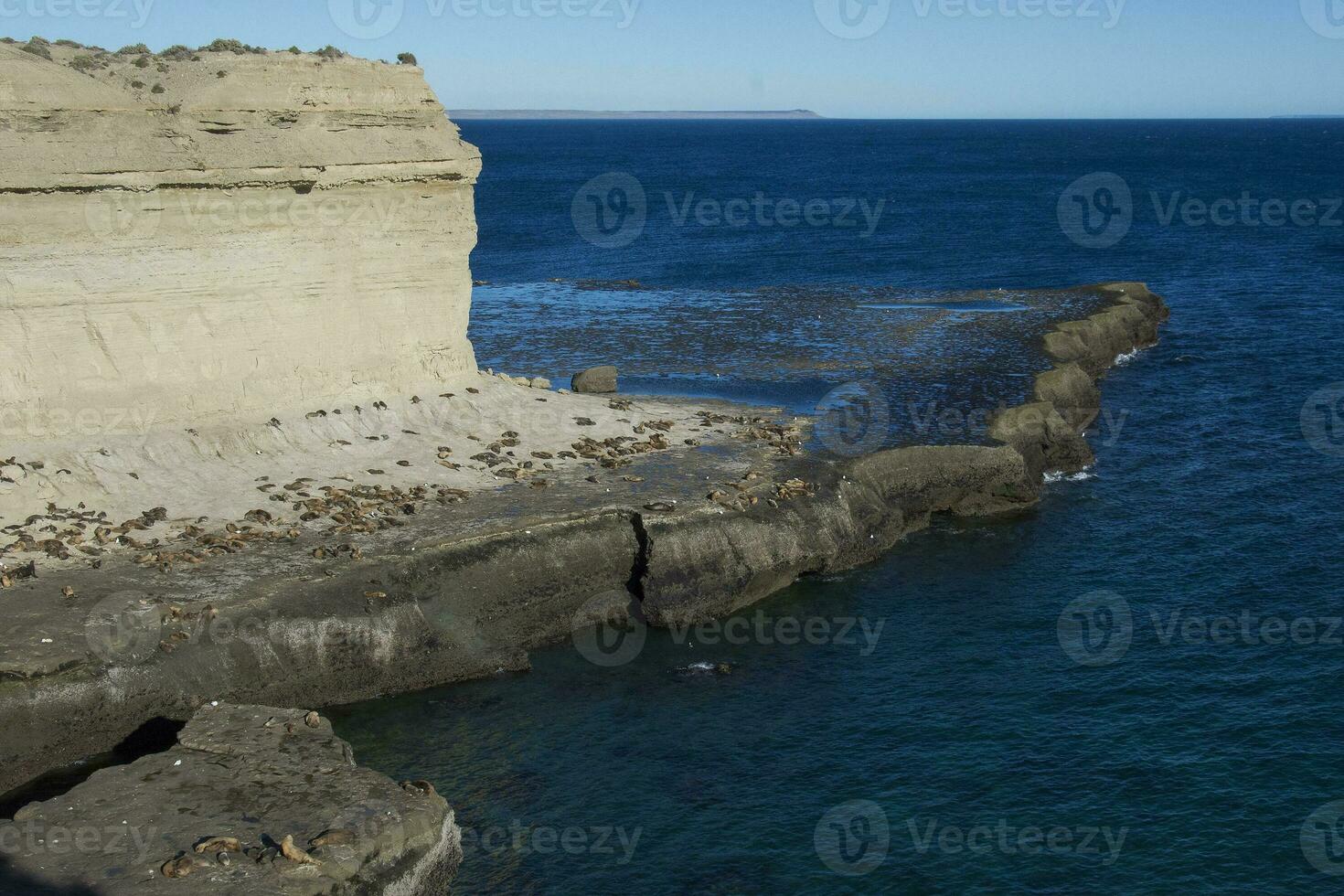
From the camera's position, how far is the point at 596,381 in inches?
1753

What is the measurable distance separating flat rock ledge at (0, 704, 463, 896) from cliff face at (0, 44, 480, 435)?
11433mm

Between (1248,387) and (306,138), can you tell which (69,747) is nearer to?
(306,138)

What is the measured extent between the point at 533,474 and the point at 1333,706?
1889cm

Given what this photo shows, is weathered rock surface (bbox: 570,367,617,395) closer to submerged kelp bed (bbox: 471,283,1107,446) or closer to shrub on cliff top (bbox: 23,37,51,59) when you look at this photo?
submerged kelp bed (bbox: 471,283,1107,446)

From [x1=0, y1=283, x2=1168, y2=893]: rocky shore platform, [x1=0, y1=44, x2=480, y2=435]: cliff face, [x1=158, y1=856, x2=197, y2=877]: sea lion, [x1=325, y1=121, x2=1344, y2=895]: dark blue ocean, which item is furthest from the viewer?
[x1=0, y1=44, x2=480, y2=435]: cliff face

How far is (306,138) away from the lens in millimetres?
31047

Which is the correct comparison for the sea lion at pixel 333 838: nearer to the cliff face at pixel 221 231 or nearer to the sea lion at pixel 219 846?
the sea lion at pixel 219 846

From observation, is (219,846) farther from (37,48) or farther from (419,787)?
(37,48)

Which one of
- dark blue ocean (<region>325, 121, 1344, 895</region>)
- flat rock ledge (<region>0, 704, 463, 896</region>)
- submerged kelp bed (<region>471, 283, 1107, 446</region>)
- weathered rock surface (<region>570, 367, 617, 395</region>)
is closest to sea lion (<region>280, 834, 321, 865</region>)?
flat rock ledge (<region>0, 704, 463, 896</region>)

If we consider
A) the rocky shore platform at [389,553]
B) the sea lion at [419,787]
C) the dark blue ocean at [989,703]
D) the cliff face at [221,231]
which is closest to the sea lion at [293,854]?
the rocky shore platform at [389,553]

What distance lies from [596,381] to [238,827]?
27498 millimetres

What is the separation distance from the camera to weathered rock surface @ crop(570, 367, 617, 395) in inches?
1753

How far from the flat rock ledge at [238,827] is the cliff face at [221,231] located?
1143cm

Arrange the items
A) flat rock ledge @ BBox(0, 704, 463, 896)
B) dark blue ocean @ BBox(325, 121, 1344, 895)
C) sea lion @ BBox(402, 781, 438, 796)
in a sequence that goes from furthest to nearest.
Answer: dark blue ocean @ BBox(325, 121, 1344, 895) → sea lion @ BBox(402, 781, 438, 796) → flat rock ledge @ BBox(0, 704, 463, 896)
